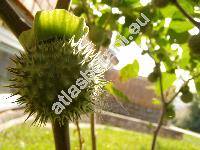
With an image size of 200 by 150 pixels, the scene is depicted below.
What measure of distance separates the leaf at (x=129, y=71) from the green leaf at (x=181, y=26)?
0.53 meters

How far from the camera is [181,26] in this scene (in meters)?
1.38

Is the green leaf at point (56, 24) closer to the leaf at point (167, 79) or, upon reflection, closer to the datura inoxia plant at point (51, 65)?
the datura inoxia plant at point (51, 65)

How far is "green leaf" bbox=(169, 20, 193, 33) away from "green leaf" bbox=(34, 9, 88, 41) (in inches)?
25.0

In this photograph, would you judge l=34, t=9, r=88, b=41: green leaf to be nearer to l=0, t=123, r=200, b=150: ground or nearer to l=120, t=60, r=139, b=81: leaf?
l=120, t=60, r=139, b=81: leaf

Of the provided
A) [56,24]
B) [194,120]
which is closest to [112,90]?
[56,24]

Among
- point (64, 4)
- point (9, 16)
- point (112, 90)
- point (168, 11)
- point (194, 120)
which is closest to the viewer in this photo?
point (9, 16)

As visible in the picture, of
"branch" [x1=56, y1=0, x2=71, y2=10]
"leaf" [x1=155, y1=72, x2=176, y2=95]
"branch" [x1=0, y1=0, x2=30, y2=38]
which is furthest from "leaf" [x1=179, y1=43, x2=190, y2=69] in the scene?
"branch" [x1=0, y1=0, x2=30, y2=38]

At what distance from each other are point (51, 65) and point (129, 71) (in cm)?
111

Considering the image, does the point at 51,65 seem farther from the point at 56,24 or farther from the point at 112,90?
the point at 112,90

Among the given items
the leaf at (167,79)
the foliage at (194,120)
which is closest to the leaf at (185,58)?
the leaf at (167,79)

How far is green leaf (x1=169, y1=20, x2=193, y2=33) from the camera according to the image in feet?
4.51

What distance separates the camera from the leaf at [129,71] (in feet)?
6.22

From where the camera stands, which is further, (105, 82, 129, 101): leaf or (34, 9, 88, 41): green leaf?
(105, 82, 129, 101): leaf

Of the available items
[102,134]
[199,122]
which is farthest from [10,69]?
[199,122]
